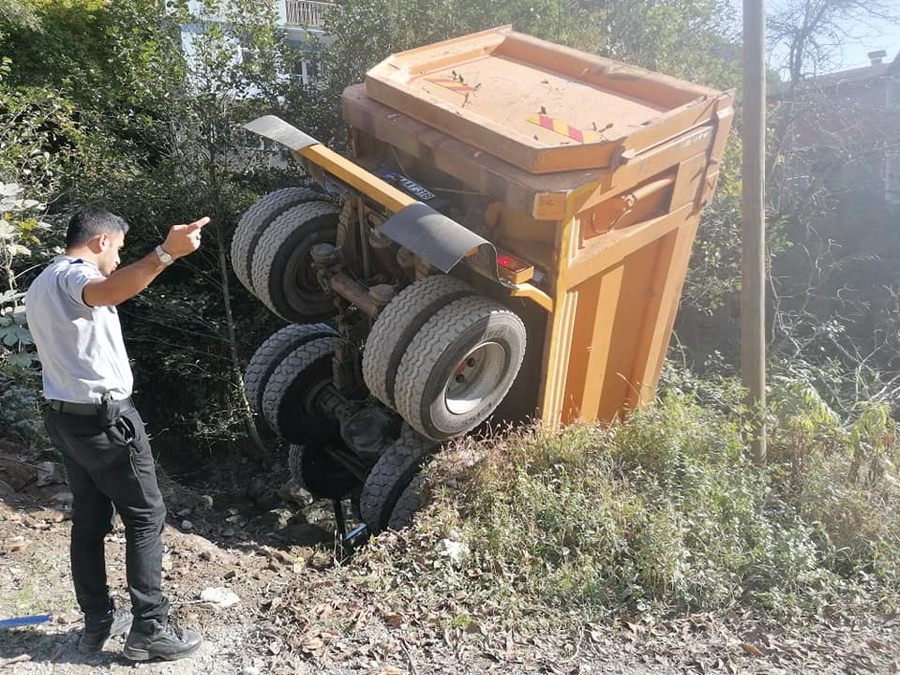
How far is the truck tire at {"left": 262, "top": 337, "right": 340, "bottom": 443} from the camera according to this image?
15.8 ft

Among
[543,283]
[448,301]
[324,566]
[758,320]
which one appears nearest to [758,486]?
[758,320]

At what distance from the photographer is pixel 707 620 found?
128 inches

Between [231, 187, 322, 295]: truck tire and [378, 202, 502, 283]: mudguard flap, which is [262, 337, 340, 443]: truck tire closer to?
[231, 187, 322, 295]: truck tire

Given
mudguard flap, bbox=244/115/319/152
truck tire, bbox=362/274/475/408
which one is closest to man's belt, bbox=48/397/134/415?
truck tire, bbox=362/274/475/408

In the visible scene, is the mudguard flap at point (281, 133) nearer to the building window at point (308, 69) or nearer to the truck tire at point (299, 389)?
the truck tire at point (299, 389)

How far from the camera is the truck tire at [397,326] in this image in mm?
3619

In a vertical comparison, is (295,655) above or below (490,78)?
below

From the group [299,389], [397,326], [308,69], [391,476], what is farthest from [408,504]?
[308,69]

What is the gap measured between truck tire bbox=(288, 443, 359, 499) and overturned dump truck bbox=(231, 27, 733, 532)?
0.04 ft

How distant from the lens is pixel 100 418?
8.68 ft

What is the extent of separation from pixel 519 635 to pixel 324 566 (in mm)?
1310

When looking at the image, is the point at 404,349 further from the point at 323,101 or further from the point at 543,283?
the point at 323,101

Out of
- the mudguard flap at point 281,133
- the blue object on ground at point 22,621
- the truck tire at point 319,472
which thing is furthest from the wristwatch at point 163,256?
the truck tire at point 319,472

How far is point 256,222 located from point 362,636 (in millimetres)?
2582
